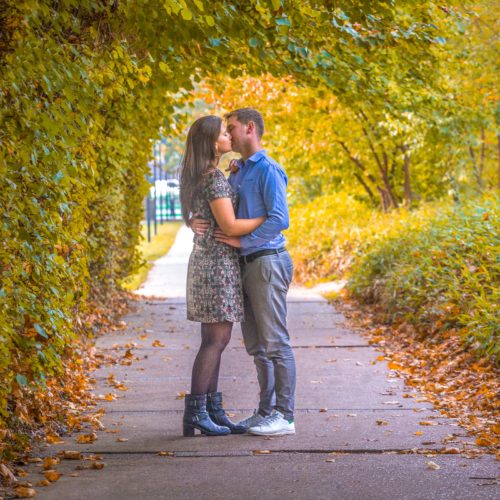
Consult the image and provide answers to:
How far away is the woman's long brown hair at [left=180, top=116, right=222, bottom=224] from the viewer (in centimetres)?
614

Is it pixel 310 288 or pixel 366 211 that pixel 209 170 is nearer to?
pixel 310 288

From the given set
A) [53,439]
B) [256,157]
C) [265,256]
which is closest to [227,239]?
[265,256]

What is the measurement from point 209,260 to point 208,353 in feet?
1.94

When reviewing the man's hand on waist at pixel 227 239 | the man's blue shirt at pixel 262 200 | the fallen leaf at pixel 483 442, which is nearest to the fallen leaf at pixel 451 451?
the fallen leaf at pixel 483 442

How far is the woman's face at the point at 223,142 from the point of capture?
20.2 feet

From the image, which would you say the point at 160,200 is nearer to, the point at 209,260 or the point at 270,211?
the point at 209,260

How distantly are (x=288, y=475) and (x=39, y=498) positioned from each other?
130cm

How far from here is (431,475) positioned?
518 centimetres

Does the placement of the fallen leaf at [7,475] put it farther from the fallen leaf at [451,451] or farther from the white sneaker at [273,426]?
the fallen leaf at [451,451]

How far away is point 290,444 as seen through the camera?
6.01m

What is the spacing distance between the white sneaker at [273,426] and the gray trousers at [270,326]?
0.16ft

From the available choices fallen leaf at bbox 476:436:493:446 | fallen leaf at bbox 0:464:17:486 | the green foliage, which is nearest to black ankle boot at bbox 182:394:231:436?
fallen leaf at bbox 0:464:17:486

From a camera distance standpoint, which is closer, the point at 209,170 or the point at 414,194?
the point at 209,170

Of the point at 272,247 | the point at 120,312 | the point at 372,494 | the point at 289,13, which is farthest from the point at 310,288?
the point at 372,494
